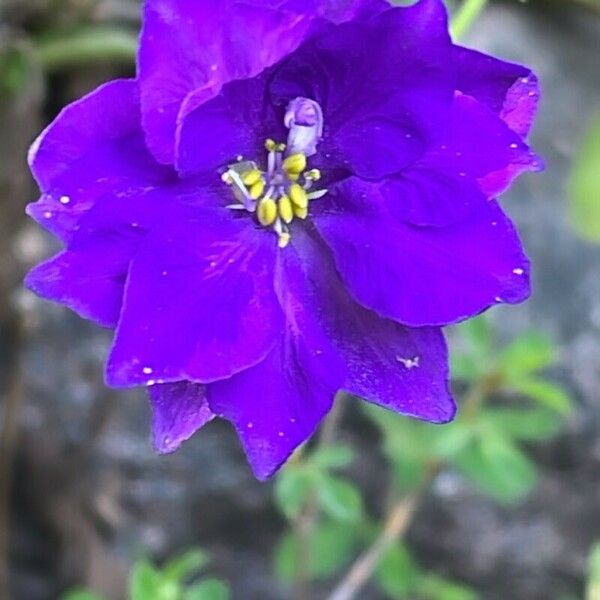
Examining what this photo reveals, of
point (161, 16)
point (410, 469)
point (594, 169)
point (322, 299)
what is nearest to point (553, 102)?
point (594, 169)

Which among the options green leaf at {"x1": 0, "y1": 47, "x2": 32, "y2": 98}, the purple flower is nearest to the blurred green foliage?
the purple flower

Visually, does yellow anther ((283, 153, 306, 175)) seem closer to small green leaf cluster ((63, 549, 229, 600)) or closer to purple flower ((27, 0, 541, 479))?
purple flower ((27, 0, 541, 479))

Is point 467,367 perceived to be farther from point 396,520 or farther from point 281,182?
point 281,182

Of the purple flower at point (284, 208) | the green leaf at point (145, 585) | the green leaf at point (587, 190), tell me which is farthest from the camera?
the green leaf at point (587, 190)

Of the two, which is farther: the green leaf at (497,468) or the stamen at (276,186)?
the green leaf at (497,468)

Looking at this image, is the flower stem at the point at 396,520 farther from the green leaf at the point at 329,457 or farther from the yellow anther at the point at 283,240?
the yellow anther at the point at 283,240

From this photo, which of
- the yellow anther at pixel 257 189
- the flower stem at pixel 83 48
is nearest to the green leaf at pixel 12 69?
the flower stem at pixel 83 48

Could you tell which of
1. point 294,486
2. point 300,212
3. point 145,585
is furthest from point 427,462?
point 300,212
